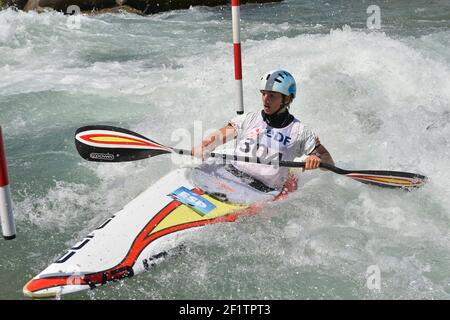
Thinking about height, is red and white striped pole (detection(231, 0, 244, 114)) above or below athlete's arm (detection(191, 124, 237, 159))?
above

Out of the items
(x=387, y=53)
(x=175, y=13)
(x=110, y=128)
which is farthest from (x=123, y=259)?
(x=175, y=13)

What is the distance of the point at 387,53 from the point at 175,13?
7.48m

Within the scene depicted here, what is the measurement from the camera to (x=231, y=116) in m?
6.23

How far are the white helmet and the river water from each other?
0.89 m

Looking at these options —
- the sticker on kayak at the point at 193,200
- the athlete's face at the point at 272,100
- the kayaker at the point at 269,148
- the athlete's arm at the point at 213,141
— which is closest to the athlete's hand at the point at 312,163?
the kayaker at the point at 269,148

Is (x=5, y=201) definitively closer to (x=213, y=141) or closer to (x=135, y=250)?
(x=135, y=250)

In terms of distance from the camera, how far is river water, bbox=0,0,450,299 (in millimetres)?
3344

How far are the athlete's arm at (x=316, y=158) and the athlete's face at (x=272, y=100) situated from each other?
46 centimetres

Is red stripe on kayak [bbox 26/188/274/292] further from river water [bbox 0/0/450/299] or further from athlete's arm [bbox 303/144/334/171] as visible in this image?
athlete's arm [bbox 303/144/334/171]

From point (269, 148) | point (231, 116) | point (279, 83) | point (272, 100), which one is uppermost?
point (279, 83)

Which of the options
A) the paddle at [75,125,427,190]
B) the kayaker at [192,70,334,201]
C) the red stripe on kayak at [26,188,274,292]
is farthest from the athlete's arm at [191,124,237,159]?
the red stripe on kayak at [26,188,274,292]

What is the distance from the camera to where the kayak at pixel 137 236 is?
9.98ft

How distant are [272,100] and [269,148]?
387 millimetres

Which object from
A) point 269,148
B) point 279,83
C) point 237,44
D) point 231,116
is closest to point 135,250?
point 269,148
